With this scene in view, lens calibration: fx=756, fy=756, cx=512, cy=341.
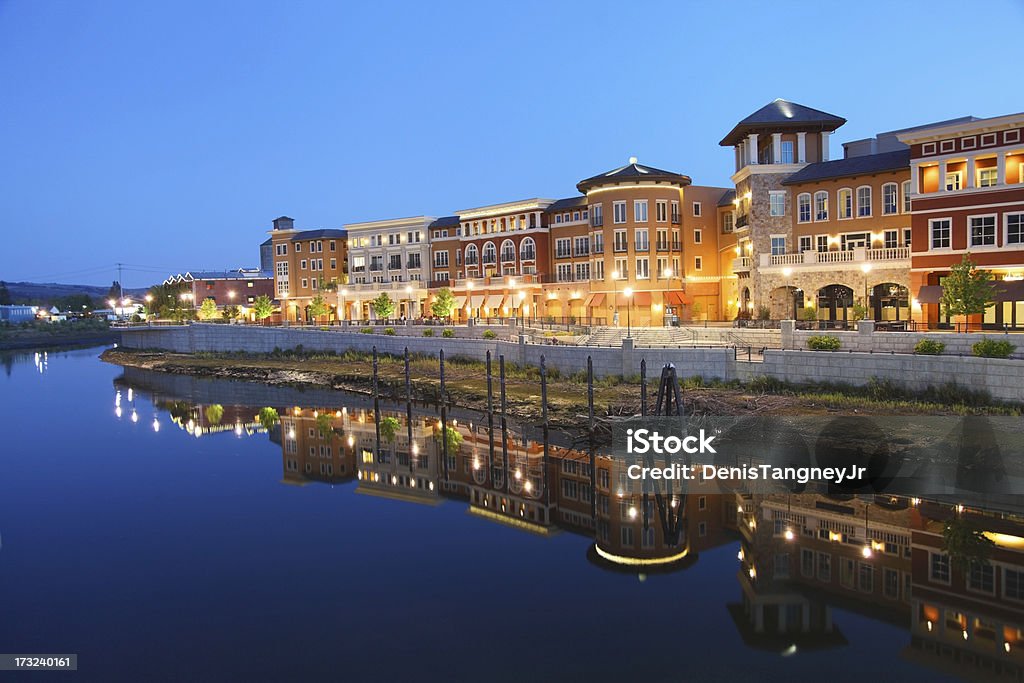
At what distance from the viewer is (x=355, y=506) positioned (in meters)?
23.1

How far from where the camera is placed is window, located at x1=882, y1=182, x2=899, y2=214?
4162cm

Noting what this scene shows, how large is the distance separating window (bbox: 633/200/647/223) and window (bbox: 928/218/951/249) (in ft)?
69.8

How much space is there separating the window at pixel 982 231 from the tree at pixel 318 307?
185 ft

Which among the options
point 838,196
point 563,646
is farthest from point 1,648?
point 838,196

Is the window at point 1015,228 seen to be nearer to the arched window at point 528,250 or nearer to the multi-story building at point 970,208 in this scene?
the multi-story building at point 970,208

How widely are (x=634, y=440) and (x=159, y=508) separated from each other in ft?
52.4

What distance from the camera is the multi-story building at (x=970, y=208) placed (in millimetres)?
34906

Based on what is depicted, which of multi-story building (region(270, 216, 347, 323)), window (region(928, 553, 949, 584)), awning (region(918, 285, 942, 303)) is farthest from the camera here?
multi-story building (region(270, 216, 347, 323))

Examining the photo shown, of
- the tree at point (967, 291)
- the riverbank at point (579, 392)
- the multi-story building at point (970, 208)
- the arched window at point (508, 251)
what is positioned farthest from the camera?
the arched window at point (508, 251)

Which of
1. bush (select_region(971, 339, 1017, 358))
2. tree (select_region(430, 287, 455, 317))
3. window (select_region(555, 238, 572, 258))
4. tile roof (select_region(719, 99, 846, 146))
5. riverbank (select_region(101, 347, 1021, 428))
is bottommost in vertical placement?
riverbank (select_region(101, 347, 1021, 428))

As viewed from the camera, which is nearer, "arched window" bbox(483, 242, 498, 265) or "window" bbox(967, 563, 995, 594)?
"window" bbox(967, 563, 995, 594)

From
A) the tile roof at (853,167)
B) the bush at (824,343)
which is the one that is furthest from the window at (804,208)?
the bush at (824,343)

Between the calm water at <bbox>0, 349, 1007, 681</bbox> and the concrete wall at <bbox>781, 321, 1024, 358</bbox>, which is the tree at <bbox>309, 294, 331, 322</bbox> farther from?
the concrete wall at <bbox>781, 321, 1024, 358</bbox>

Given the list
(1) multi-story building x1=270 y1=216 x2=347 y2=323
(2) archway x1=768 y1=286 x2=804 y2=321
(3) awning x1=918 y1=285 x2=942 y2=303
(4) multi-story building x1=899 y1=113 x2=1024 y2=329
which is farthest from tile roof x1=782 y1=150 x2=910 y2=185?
(1) multi-story building x1=270 y1=216 x2=347 y2=323
